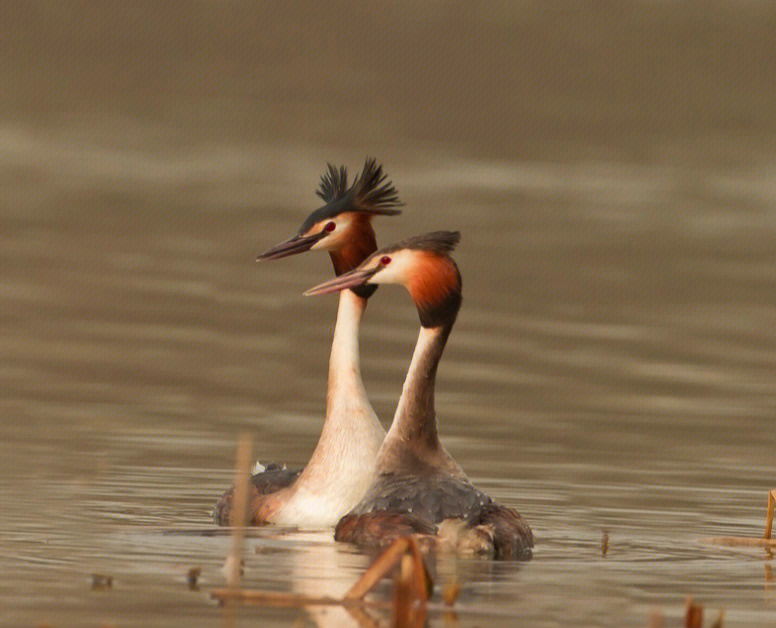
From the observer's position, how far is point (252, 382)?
19344 millimetres

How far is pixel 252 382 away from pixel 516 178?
74.7 ft

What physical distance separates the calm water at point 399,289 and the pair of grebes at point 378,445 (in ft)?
1.12

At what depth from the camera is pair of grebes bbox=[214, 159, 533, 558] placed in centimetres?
1127

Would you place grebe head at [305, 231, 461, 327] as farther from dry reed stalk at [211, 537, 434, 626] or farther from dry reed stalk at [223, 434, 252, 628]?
dry reed stalk at [223, 434, 252, 628]

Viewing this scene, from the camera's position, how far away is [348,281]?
1265 cm

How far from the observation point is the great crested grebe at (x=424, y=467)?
1119 centimetres

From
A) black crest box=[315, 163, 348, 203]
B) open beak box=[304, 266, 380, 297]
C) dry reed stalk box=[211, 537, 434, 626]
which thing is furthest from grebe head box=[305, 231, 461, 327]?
dry reed stalk box=[211, 537, 434, 626]

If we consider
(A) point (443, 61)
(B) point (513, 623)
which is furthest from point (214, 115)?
(B) point (513, 623)

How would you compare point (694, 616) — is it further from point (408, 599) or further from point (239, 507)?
point (239, 507)

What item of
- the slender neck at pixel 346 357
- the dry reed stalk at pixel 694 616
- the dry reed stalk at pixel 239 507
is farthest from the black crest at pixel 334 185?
the dry reed stalk at pixel 694 616

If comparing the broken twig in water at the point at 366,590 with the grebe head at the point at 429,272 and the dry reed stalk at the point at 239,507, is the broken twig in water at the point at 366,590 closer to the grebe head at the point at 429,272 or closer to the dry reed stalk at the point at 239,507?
the dry reed stalk at the point at 239,507

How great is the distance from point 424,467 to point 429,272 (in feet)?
3.40

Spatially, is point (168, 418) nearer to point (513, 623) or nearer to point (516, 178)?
point (513, 623)

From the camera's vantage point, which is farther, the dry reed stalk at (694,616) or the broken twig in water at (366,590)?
the broken twig in water at (366,590)
